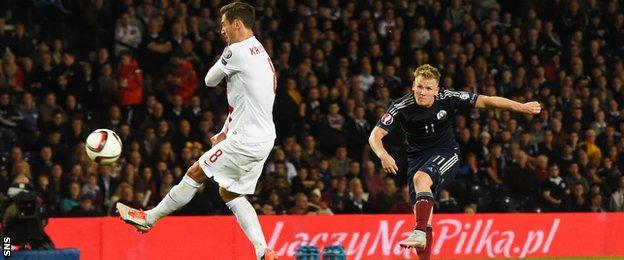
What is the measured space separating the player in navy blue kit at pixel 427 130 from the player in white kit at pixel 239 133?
1.39m

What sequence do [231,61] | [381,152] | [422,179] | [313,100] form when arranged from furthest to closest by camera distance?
[313,100]
[422,179]
[381,152]
[231,61]

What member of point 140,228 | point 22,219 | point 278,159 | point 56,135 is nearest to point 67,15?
point 56,135

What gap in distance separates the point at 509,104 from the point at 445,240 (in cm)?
613

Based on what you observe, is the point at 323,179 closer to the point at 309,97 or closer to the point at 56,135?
the point at 309,97

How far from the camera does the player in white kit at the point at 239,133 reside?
990 centimetres

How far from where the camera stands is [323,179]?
18.0 metres

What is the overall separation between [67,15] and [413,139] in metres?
9.03

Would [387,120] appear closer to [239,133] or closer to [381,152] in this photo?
[381,152]

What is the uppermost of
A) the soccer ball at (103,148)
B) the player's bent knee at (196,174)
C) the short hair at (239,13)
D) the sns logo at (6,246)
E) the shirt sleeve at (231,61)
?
the short hair at (239,13)

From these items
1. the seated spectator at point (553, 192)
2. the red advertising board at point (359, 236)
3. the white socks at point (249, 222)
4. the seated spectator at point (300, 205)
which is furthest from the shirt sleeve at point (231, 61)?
the seated spectator at point (553, 192)

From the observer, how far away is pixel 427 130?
11.6m

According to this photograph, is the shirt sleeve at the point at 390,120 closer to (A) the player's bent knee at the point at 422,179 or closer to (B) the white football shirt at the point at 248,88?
(A) the player's bent knee at the point at 422,179

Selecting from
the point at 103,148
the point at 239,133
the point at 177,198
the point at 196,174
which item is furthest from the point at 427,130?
the point at 103,148

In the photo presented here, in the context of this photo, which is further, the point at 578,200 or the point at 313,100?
the point at 578,200
